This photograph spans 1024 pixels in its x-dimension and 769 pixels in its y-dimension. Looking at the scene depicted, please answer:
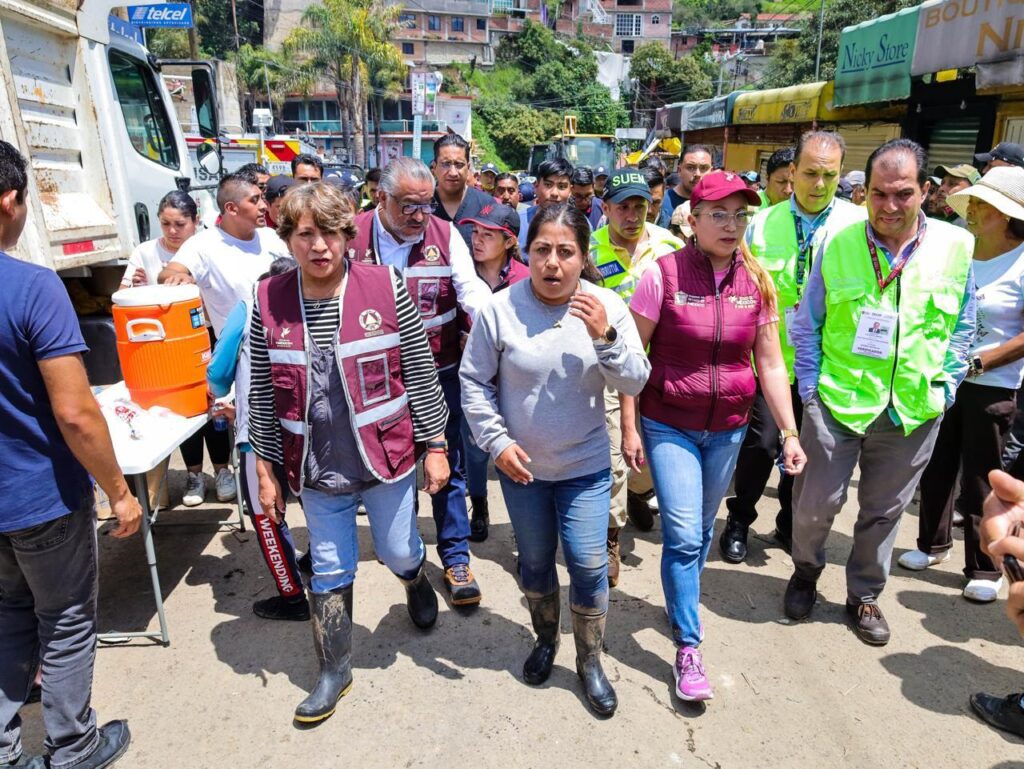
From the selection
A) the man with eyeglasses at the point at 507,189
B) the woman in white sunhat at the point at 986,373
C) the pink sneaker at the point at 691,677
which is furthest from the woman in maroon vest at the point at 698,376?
the man with eyeglasses at the point at 507,189

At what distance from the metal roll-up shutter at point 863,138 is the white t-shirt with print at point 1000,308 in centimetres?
838

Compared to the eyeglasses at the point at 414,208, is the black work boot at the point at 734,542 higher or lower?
lower

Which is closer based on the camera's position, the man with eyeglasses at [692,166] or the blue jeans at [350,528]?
the blue jeans at [350,528]

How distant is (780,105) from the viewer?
13.3m

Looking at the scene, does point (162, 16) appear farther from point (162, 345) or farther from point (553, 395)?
point (553, 395)

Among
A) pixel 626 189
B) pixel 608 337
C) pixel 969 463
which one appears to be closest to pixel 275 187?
pixel 626 189

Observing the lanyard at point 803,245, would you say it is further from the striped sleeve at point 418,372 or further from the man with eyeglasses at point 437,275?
the striped sleeve at point 418,372

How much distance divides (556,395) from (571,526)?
50 cm

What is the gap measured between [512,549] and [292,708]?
1575mm

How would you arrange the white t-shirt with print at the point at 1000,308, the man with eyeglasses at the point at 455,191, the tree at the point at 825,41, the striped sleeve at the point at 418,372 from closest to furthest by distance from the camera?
the striped sleeve at the point at 418,372 → the white t-shirt with print at the point at 1000,308 → the man with eyeglasses at the point at 455,191 → the tree at the point at 825,41

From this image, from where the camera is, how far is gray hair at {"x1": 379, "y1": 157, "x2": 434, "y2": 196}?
3299 millimetres

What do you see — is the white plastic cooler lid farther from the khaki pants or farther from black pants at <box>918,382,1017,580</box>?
black pants at <box>918,382,1017,580</box>

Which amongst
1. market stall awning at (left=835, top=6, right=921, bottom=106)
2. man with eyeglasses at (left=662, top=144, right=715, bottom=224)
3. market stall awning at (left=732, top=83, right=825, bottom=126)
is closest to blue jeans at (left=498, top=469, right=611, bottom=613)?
man with eyeglasses at (left=662, top=144, right=715, bottom=224)

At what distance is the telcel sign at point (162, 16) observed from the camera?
6.55 meters
